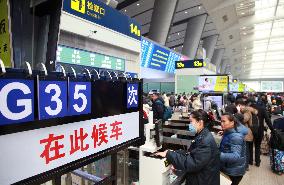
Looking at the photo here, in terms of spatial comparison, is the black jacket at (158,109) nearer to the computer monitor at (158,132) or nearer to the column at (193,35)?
the computer monitor at (158,132)

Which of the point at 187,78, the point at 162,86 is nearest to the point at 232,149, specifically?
the point at 187,78

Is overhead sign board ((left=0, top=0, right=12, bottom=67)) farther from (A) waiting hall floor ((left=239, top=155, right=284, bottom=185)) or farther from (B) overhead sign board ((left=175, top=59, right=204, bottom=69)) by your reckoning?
(B) overhead sign board ((left=175, top=59, right=204, bottom=69))

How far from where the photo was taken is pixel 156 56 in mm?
12234

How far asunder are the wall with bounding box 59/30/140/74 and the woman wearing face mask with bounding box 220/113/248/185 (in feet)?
9.46

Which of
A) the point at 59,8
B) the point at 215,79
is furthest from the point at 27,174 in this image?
the point at 215,79

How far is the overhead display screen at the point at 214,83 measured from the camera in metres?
10.6

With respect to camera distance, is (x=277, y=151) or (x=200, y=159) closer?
(x=200, y=159)

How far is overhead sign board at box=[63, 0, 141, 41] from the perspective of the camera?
4.36m

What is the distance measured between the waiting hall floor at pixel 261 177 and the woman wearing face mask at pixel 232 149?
2.00 metres

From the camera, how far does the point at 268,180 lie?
5.83 metres

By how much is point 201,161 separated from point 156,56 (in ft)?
31.7

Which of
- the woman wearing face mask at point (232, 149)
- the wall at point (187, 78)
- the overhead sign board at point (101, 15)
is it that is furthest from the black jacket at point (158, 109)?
the wall at point (187, 78)

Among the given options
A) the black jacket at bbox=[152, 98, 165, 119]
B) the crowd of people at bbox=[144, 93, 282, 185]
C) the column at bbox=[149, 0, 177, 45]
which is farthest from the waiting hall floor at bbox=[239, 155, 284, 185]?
the column at bbox=[149, 0, 177, 45]

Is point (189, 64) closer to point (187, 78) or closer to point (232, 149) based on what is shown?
point (187, 78)
